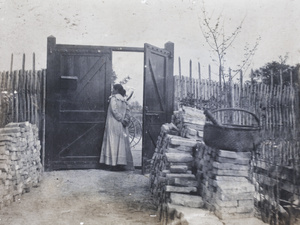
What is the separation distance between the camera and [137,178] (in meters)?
5.55

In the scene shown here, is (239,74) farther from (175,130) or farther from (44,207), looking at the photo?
(44,207)

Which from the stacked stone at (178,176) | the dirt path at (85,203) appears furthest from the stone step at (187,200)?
the dirt path at (85,203)

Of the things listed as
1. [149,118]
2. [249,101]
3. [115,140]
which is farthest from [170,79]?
[249,101]

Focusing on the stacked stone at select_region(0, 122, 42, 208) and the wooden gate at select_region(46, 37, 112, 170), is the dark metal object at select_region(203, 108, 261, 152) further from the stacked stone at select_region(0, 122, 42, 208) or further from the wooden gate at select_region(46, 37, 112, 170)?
the wooden gate at select_region(46, 37, 112, 170)

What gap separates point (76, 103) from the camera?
247 inches

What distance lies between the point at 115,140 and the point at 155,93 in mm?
1446

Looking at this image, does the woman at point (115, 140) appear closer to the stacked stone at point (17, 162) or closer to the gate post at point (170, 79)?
the gate post at point (170, 79)

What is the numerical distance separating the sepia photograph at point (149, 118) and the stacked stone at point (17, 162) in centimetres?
2

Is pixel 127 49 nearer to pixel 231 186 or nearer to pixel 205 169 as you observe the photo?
pixel 205 169

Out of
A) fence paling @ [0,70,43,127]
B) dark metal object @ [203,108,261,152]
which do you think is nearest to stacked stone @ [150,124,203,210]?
dark metal object @ [203,108,261,152]

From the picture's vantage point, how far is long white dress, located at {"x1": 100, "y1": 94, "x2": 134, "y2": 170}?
6.21 meters

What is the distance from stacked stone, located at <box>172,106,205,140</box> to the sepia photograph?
3 centimetres

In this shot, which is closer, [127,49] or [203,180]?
[203,180]

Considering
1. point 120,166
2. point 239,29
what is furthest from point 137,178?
point 239,29
